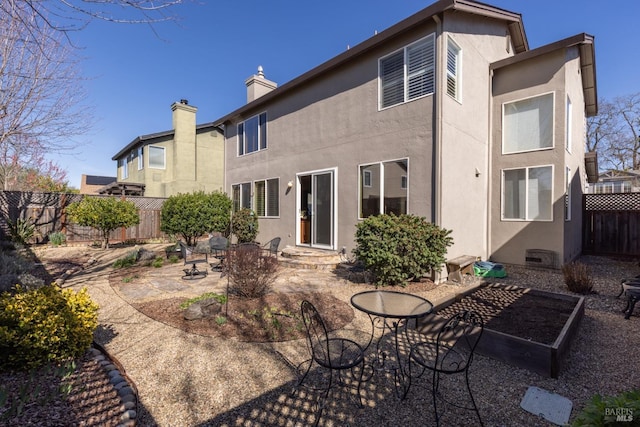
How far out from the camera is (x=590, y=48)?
30.3ft

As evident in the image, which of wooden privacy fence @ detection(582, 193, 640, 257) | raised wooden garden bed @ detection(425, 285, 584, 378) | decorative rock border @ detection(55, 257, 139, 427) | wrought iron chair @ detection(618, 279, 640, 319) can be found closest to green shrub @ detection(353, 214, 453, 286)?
raised wooden garden bed @ detection(425, 285, 584, 378)

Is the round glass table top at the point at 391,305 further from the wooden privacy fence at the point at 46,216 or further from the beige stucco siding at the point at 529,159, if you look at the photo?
the wooden privacy fence at the point at 46,216

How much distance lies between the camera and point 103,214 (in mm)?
11039

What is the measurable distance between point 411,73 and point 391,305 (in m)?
6.16

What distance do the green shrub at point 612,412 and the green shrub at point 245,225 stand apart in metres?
11.1

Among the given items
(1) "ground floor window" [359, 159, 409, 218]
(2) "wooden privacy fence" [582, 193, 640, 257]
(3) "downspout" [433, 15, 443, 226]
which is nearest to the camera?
(3) "downspout" [433, 15, 443, 226]

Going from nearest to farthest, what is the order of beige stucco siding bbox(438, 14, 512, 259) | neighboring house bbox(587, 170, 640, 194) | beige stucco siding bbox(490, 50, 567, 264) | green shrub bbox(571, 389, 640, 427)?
green shrub bbox(571, 389, 640, 427) < beige stucco siding bbox(438, 14, 512, 259) < beige stucco siding bbox(490, 50, 567, 264) < neighboring house bbox(587, 170, 640, 194)

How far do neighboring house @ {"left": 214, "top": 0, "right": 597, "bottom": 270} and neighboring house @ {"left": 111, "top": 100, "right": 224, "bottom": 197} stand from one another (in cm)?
986

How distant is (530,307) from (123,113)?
40.3 feet

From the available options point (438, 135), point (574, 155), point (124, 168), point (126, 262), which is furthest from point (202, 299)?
point (124, 168)

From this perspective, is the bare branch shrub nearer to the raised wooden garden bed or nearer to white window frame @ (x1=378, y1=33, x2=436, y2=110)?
the raised wooden garden bed

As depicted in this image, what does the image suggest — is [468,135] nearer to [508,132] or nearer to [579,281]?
[508,132]

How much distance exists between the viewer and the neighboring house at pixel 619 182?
952 inches

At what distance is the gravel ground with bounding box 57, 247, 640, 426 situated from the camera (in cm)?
249
